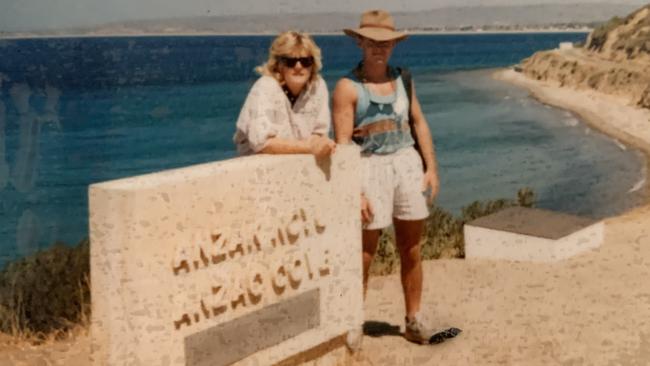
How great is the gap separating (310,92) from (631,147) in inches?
1080

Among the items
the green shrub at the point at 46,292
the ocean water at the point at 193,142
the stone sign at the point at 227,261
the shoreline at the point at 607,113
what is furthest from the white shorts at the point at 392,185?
the shoreline at the point at 607,113

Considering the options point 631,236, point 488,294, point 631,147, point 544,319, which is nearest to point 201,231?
point 544,319

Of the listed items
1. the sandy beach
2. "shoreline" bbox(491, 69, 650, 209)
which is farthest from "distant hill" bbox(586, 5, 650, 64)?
the sandy beach

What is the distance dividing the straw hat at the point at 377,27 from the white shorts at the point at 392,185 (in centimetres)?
61

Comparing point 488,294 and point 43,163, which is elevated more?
point 488,294

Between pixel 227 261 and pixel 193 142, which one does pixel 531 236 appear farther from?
pixel 193 142

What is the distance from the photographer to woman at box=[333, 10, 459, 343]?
4758 millimetres

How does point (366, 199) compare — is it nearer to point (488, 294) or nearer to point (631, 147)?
point (488, 294)

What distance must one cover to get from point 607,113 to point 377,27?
121 feet

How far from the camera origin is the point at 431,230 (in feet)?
37.6

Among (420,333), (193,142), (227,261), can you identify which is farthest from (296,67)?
(193,142)

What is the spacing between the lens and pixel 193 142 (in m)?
44.3

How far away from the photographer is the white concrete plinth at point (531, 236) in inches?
317

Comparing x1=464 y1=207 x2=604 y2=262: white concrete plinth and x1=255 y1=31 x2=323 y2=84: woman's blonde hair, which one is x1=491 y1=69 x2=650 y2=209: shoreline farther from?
x1=255 y1=31 x2=323 y2=84: woman's blonde hair
